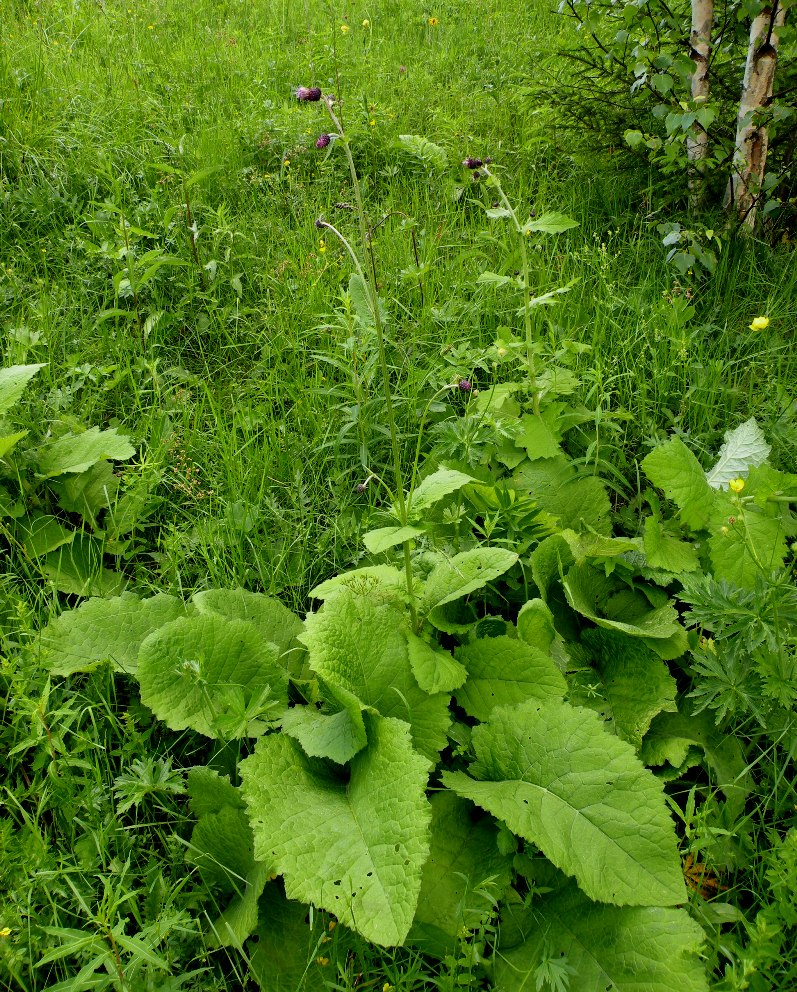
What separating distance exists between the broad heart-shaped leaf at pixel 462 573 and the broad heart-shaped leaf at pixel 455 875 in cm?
47

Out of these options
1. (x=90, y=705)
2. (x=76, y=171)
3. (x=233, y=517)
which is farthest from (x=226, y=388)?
(x=76, y=171)

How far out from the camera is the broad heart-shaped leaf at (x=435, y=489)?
5.67 ft

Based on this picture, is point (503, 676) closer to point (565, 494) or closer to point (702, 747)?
point (702, 747)

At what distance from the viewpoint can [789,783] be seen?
1.73 metres

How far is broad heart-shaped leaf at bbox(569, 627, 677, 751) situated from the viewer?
6.06 feet

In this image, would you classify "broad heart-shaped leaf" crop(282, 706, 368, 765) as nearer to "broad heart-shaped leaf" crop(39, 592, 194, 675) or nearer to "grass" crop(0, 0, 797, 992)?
"grass" crop(0, 0, 797, 992)

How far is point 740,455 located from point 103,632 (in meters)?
1.90

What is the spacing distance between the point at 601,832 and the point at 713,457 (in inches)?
56.3

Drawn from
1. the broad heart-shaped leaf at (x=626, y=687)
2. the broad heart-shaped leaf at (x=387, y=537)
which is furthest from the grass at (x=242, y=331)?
the broad heart-shaped leaf at (x=387, y=537)

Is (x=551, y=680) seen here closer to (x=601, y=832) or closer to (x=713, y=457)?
(x=601, y=832)

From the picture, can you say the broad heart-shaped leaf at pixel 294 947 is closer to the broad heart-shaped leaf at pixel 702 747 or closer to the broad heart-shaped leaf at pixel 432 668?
the broad heart-shaped leaf at pixel 432 668

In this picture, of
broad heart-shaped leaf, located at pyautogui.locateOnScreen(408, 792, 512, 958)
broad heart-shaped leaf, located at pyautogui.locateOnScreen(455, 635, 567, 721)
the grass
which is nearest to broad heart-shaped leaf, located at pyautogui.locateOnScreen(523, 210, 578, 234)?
the grass

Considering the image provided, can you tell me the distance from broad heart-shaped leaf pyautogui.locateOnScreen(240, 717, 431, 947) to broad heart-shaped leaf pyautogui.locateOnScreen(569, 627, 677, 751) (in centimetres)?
55

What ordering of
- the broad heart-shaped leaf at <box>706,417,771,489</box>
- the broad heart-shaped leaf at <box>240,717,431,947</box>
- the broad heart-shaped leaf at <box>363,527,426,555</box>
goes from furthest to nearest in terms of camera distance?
1. the broad heart-shaped leaf at <box>706,417,771,489</box>
2. the broad heart-shaped leaf at <box>363,527,426,555</box>
3. the broad heart-shaped leaf at <box>240,717,431,947</box>
